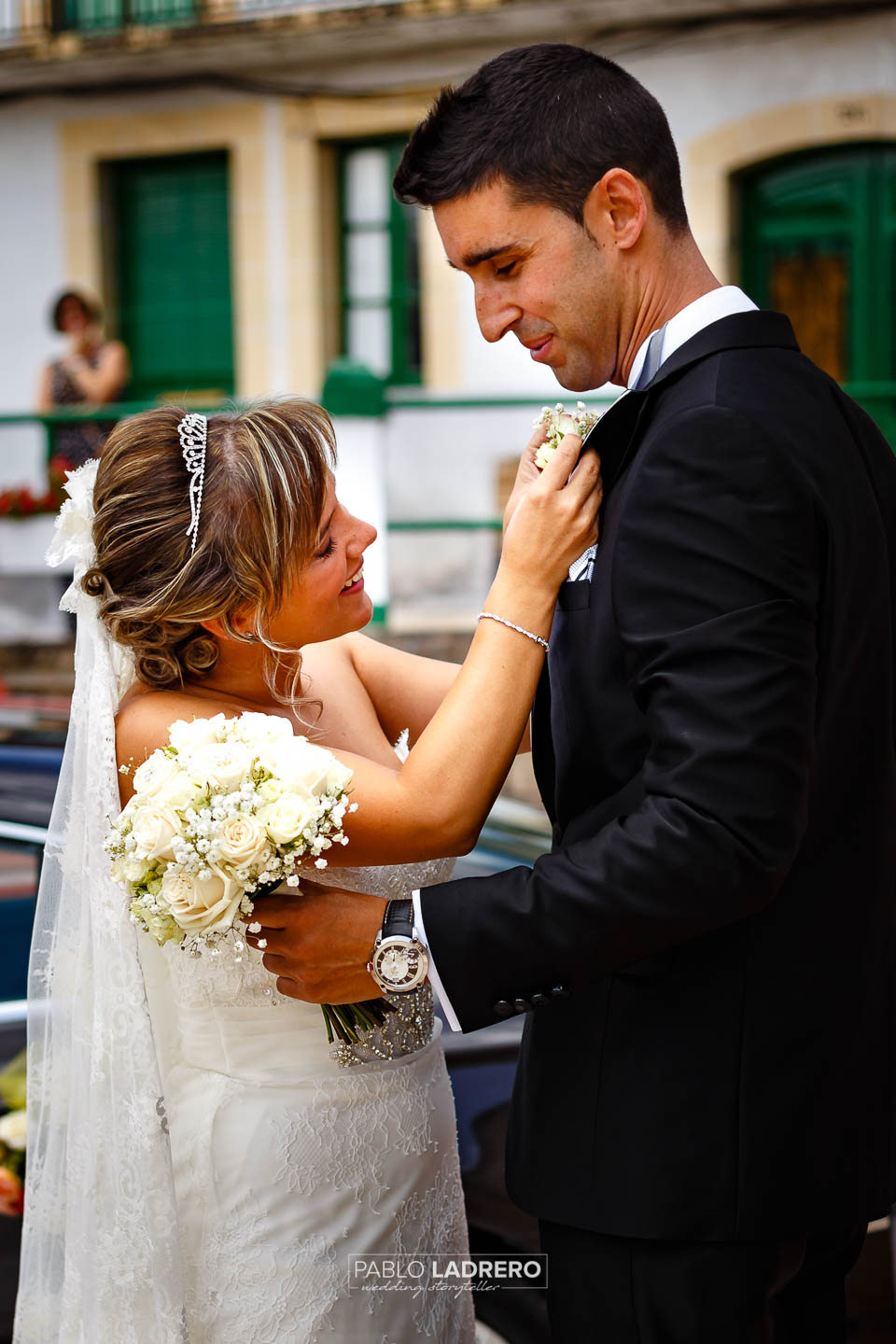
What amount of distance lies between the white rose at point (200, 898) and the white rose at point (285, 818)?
88 mm

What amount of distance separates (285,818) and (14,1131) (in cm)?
127

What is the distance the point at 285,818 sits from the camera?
177 centimetres

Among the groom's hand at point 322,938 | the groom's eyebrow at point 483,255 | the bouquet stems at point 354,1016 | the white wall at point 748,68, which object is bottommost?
the bouquet stems at point 354,1016

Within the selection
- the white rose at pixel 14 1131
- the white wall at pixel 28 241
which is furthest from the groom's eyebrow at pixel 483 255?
the white wall at pixel 28 241

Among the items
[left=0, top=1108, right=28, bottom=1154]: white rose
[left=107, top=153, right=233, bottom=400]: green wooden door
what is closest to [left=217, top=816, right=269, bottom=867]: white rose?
[left=0, top=1108, right=28, bottom=1154]: white rose

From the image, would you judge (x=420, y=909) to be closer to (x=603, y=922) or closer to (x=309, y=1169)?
(x=603, y=922)

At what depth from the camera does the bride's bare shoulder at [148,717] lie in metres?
2.12

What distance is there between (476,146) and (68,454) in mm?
7173

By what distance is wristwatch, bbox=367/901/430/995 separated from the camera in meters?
1.79

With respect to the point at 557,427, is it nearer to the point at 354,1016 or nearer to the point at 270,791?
the point at 270,791

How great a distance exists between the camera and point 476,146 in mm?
1773

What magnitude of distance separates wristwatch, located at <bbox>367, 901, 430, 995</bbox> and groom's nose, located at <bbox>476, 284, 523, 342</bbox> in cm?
79

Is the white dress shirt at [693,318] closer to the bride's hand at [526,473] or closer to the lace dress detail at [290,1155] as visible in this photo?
the bride's hand at [526,473]

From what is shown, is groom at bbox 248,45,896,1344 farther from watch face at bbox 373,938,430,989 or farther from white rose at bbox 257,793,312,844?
white rose at bbox 257,793,312,844
